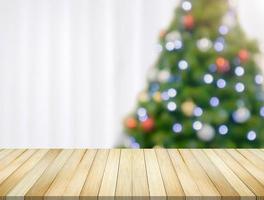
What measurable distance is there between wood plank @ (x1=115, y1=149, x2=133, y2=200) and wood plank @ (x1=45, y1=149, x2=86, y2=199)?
0.22 m

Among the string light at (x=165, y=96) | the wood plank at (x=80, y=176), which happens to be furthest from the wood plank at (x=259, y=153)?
the wood plank at (x=80, y=176)

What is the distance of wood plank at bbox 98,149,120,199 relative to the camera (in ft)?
7.91

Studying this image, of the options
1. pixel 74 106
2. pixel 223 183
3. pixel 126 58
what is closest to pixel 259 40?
pixel 126 58

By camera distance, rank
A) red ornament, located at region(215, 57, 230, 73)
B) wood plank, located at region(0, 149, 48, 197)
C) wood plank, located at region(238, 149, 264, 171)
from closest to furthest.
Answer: wood plank, located at region(0, 149, 48, 197)
wood plank, located at region(238, 149, 264, 171)
red ornament, located at region(215, 57, 230, 73)

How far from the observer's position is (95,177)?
2.72 m

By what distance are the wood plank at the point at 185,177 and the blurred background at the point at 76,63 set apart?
807mm

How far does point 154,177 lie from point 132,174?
0.39 feet

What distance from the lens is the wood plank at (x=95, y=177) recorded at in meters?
2.41

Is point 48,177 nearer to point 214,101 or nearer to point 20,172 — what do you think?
point 20,172

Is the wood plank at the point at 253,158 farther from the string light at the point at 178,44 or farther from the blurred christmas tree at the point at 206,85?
the string light at the point at 178,44

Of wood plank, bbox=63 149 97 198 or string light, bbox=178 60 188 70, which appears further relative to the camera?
string light, bbox=178 60 188 70

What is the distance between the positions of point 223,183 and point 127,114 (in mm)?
1460

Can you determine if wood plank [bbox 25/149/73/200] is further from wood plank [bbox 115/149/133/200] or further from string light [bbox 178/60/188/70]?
string light [bbox 178/60/188/70]

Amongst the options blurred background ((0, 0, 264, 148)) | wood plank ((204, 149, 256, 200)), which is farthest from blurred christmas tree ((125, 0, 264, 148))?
wood plank ((204, 149, 256, 200))
